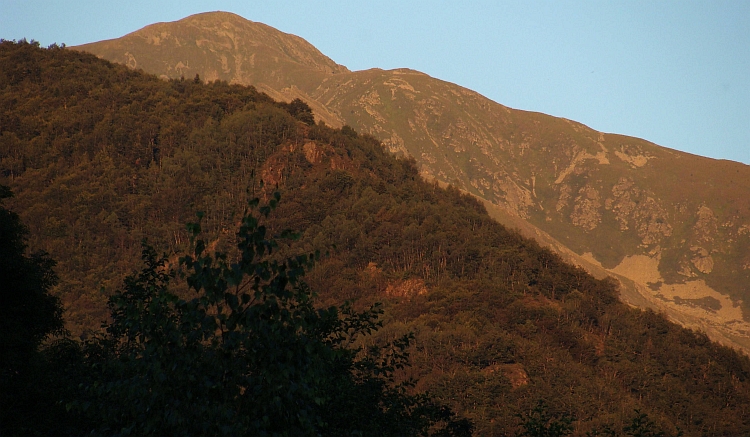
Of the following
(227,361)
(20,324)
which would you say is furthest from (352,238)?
(227,361)

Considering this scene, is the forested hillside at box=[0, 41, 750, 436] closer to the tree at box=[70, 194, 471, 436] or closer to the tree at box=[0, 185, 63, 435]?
the tree at box=[0, 185, 63, 435]

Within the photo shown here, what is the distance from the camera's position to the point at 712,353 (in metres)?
79.6

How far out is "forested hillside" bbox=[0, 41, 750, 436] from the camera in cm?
6494

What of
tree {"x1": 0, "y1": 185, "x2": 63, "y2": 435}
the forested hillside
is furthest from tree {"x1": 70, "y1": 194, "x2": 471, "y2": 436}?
the forested hillside

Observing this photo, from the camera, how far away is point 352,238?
283 ft

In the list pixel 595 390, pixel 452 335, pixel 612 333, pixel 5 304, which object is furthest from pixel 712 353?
pixel 5 304

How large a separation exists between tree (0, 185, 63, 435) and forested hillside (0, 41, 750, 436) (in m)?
27.3

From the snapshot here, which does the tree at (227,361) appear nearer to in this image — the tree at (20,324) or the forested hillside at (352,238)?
the tree at (20,324)

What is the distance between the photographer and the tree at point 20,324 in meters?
19.8

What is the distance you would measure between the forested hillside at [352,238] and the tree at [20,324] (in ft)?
89.7

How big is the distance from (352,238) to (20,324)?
6346 centimetres

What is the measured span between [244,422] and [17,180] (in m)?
91.7

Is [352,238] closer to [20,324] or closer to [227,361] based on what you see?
[20,324]

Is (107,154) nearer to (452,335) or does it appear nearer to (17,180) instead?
(17,180)
